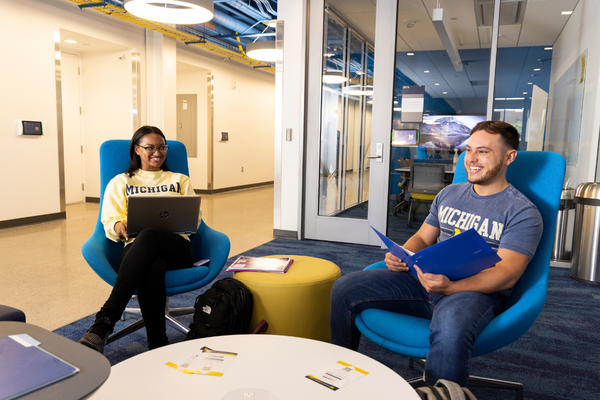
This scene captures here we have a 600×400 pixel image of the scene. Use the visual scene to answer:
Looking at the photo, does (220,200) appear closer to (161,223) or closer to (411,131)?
(411,131)

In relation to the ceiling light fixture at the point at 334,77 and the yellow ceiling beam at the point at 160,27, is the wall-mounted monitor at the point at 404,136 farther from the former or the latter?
the yellow ceiling beam at the point at 160,27

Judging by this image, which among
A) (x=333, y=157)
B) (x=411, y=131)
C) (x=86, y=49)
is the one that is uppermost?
(x=86, y=49)

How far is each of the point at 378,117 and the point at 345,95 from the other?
18.5 inches

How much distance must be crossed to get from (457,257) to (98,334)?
1480 millimetres

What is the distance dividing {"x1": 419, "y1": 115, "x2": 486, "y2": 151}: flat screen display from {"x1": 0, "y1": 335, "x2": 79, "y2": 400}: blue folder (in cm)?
429

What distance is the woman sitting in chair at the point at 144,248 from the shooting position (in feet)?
6.43

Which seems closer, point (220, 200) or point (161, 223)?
point (161, 223)

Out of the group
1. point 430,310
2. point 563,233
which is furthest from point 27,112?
point 563,233

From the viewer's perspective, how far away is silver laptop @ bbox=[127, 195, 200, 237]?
2.16m

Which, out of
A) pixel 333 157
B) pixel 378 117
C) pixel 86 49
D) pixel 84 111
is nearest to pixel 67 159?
pixel 84 111

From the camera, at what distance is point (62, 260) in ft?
12.9

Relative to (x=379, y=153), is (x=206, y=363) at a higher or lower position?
lower

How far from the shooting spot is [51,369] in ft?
2.70

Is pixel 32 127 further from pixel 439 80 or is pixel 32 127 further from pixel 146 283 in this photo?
pixel 439 80
